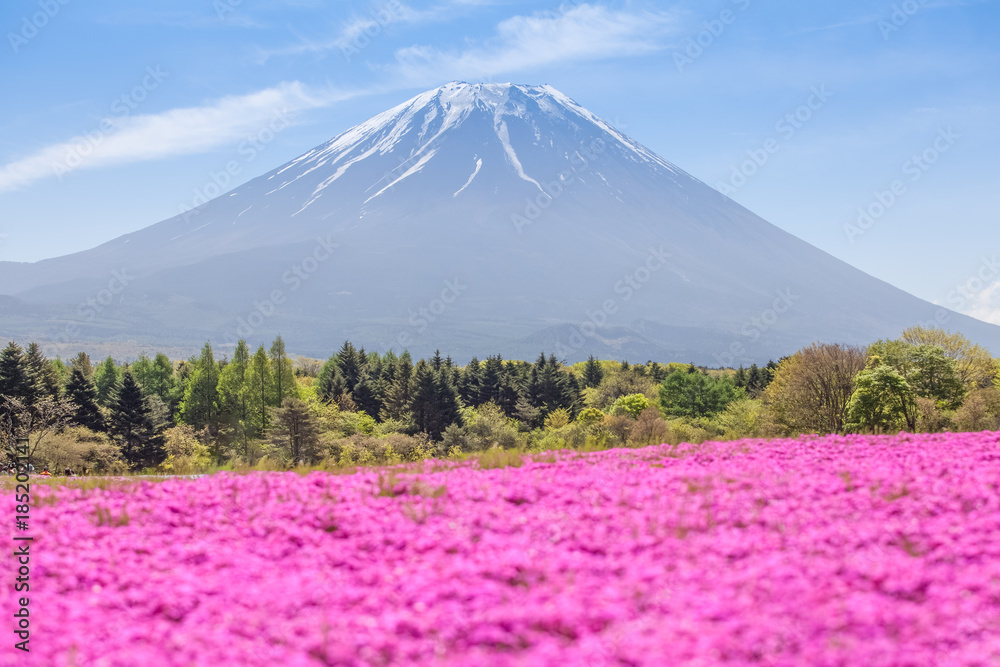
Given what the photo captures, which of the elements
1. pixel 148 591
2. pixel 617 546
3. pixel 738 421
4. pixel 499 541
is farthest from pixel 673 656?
pixel 738 421

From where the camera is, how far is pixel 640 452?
14477 mm

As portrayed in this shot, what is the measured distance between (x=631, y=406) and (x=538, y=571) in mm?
72462

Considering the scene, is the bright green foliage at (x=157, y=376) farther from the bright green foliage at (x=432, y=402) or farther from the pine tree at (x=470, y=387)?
the bright green foliage at (x=432, y=402)

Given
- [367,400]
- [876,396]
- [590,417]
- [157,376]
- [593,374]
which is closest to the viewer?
[876,396]

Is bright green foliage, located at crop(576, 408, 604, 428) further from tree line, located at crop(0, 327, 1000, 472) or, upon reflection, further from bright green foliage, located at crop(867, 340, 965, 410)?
bright green foliage, located at crop(867, 340, 965, 410)

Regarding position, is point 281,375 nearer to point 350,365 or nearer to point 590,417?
point 350,365

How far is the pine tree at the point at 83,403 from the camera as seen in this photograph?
56.4 meters

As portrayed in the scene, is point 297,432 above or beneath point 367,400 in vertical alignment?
beneath

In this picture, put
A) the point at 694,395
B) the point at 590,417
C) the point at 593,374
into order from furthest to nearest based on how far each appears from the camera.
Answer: the point at 593,374 → the point at 694,395 → the point at 590,417

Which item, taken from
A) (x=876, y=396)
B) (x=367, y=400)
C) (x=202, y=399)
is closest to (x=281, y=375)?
(x=367, y=400)

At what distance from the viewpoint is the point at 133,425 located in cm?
5728

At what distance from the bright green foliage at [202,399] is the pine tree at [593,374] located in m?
51.3

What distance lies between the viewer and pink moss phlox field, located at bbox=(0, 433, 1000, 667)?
5.29m

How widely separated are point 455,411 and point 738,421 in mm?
25128
